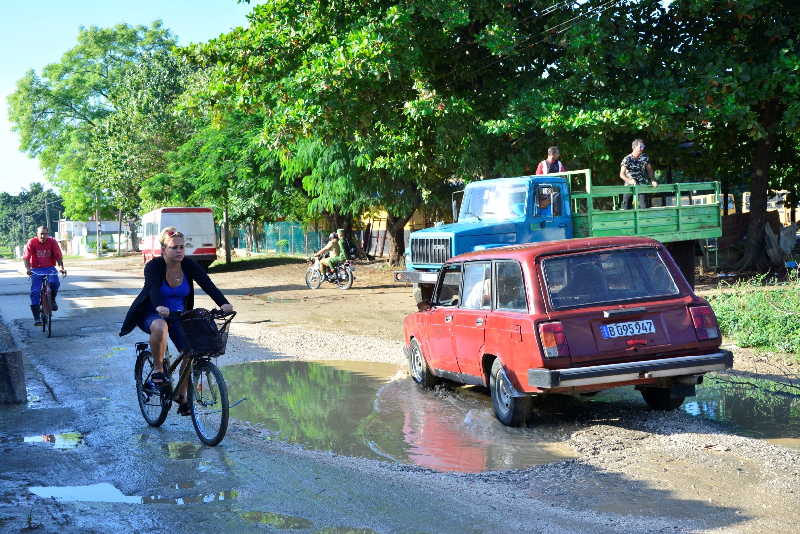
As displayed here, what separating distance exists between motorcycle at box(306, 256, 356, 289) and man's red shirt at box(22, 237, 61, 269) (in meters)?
11.0

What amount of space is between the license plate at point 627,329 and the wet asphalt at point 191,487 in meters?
2.11

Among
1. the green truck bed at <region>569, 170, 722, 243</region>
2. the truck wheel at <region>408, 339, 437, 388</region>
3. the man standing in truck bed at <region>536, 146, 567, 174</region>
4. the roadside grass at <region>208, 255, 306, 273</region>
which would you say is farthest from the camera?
the roadside grass at <region>208, 255, 306, 273</region>

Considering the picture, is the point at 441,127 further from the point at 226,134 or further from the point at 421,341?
the point at 226,134

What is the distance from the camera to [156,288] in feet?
24.6

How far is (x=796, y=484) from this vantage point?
Answer: 5.72m

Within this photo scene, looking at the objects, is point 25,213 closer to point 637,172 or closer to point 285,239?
point 285,239

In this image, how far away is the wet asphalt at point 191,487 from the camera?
5.17 meters

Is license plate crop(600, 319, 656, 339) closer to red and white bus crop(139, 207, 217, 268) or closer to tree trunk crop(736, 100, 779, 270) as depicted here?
tree trunk crop(736, 100, 779, 270)

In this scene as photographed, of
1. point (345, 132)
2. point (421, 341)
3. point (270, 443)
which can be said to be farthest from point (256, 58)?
point (270, 443)

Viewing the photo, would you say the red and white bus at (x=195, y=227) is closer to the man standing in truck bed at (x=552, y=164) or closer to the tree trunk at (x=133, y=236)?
the man standing in truck bed at (x=552, y=164)

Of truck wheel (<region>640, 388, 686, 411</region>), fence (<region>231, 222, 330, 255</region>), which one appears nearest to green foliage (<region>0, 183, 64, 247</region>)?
fence (<region>231, 222, 330, 255</region>)

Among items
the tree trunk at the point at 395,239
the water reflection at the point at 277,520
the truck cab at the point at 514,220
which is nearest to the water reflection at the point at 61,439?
the water reflection at the point at 277,520

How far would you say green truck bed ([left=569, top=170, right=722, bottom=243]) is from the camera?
16.1 metres

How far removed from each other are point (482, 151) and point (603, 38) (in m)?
4.32
